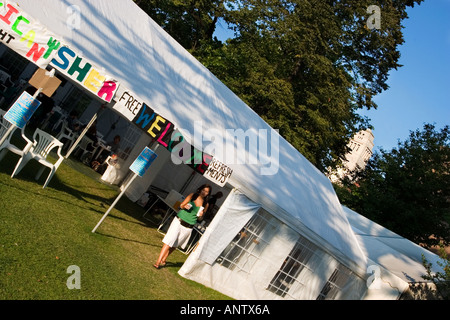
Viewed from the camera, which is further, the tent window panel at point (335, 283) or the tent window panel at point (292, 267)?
the tent window panel at point (335, 283)

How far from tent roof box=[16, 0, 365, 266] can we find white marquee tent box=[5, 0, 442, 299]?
0.10 ft

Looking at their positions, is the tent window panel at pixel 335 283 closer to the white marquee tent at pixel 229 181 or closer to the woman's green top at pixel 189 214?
the white marquee tent at pixel 229 181

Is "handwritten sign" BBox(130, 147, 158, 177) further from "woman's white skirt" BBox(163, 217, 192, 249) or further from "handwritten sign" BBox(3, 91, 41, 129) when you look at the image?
"handwritten sign" BBox(3, 91, 41, 129)

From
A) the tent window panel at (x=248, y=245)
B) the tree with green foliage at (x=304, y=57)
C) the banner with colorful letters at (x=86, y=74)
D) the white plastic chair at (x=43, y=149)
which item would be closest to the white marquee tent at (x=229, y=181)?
the tent window panel at (x=248, y=245)

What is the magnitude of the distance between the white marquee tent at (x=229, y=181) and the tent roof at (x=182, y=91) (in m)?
0.03

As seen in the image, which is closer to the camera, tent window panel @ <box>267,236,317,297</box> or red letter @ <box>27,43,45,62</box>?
red letter @ <box>27,43,45,62</box>

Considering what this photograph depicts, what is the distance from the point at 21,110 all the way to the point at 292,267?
21.8 ft

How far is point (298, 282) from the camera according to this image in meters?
9.80

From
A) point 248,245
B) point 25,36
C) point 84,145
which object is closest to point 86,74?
point 25,36

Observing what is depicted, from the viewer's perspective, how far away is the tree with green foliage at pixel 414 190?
24.0m

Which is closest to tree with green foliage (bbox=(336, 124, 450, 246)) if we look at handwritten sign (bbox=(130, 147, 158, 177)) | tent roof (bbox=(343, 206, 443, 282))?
tent roof (bbox=(343, 206, 443, 282))

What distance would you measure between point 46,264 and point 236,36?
69.0 feet

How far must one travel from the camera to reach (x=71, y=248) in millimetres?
6434

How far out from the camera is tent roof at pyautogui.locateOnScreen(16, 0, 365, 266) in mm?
8344
